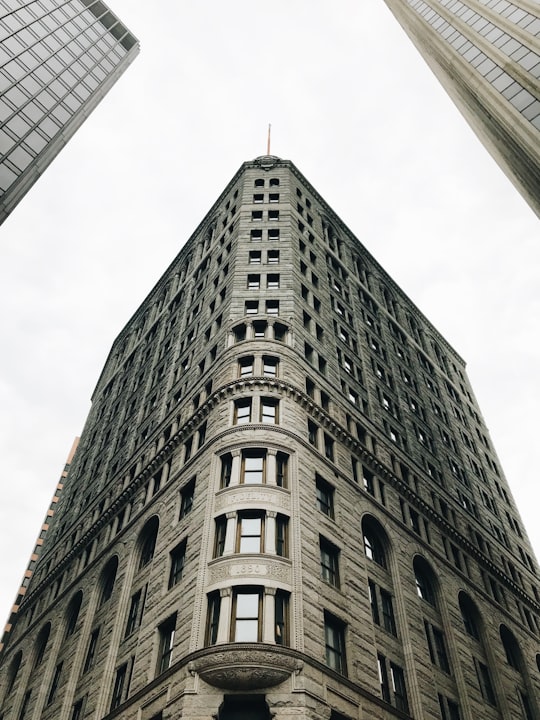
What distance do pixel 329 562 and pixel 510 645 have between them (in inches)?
856

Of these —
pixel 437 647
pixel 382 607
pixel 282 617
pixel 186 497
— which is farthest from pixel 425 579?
pixel 282 617

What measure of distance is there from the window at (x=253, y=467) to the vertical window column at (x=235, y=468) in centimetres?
33

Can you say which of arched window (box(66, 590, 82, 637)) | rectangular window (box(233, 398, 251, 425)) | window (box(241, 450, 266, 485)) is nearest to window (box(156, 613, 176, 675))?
window (box(241, 450, 266, 485))

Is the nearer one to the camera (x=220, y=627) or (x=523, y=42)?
(x=220, y=627)

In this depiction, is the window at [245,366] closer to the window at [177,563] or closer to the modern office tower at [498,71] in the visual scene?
the window at [177,563]

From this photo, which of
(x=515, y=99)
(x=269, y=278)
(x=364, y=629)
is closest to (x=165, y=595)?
(x=364, y=629)

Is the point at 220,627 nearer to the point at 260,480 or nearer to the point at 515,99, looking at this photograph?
the point at 260,480

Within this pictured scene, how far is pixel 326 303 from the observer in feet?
175

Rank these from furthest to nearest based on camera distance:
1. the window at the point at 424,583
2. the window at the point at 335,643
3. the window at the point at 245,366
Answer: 1. the window at the point at 245,366
2. the window at the point at 424,583
3. the window at the point at 335,643

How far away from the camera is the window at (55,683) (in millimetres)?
39719

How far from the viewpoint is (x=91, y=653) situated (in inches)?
1518

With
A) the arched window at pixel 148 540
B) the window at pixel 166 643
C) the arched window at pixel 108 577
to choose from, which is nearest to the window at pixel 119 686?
the window at pixel 166 643

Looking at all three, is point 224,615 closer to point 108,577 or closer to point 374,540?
point 374,540

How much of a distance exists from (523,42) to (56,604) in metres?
55.5
